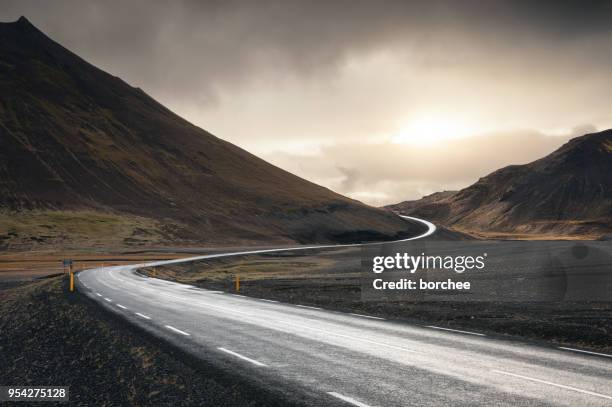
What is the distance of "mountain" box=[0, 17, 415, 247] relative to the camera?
114 metres

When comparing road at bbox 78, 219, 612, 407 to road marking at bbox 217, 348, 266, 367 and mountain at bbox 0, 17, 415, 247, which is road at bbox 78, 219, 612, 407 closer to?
road marking at bbox 217, 348, 266, 367

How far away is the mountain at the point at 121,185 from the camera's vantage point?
114 m

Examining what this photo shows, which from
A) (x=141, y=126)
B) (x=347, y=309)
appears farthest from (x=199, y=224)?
(x=347, y=309)

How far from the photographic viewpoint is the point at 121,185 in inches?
5463

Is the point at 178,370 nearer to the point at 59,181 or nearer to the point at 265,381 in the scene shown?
the point at 265,381

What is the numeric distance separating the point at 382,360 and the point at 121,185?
138 metres

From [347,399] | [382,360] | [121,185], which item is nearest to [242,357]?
[382,360]

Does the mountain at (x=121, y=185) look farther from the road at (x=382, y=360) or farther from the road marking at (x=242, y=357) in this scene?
the road marking at (x=242, y=357)

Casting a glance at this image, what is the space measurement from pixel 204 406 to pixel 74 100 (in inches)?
7526

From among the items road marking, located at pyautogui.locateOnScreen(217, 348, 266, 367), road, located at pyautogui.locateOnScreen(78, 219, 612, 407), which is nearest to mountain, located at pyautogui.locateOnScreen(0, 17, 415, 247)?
road, located at pyautogui.locateOnScreen(78, 219, 612, 407)

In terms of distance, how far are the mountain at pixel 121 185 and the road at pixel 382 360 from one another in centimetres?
9044

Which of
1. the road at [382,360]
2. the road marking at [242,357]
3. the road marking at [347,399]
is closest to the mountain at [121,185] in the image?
the road at [382,360]

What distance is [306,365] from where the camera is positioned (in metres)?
10.5

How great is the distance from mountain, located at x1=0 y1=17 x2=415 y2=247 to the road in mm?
90438
